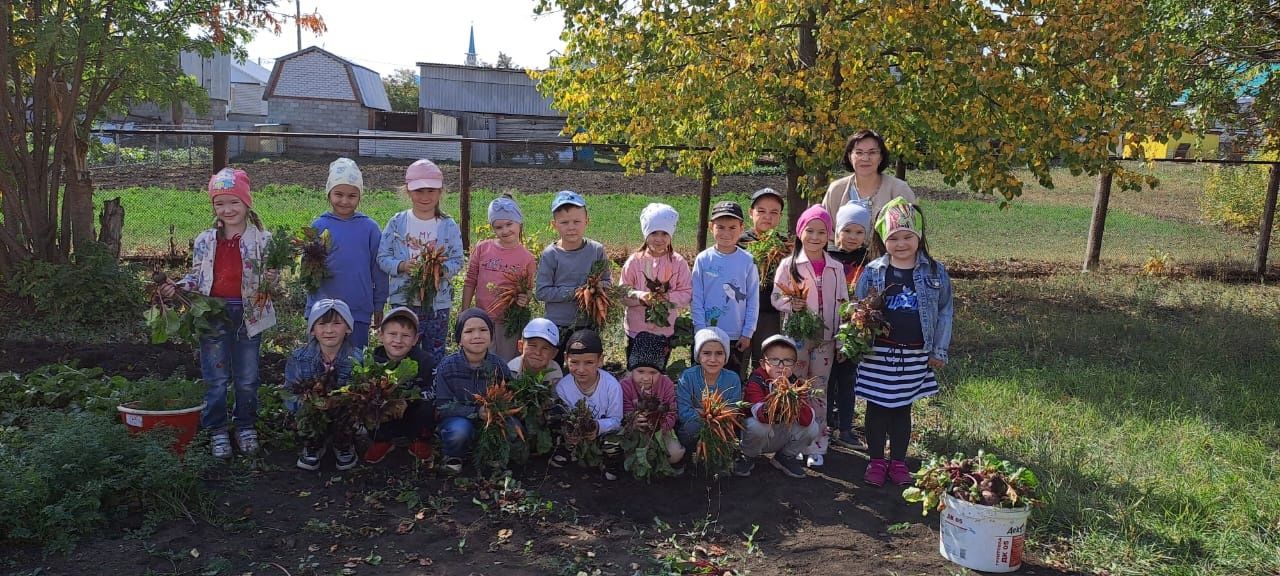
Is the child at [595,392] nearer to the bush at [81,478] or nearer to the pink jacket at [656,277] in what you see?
the pink jacket at [656,277]

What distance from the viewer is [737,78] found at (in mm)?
7859

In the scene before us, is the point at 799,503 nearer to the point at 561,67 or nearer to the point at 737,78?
the point at 737,78

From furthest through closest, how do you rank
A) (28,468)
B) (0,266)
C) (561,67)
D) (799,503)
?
1. (561,67)
2. (0,266)
3. (799,503)
4. (28,468)

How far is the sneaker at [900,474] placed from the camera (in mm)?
4828

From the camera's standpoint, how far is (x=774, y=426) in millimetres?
4848

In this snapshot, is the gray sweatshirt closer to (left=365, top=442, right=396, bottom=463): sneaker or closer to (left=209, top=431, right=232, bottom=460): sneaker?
(left=365, top=442, right=396, bottom=463): sneaker

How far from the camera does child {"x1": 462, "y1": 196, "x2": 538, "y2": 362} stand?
209 inches

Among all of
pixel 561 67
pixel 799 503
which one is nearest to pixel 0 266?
pixel 561 67

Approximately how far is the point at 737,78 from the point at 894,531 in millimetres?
4631

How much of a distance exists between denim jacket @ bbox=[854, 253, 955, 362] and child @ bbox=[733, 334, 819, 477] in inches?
20.4

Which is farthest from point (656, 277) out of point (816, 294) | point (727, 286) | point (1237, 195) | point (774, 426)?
point (1237, 195)

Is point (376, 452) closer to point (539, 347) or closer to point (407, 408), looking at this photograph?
point (407, 408)

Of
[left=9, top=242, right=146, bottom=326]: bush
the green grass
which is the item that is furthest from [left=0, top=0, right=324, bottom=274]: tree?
the green grass

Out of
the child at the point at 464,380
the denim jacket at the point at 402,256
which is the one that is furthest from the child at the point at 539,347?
the denim jacket at the point at 402,256
